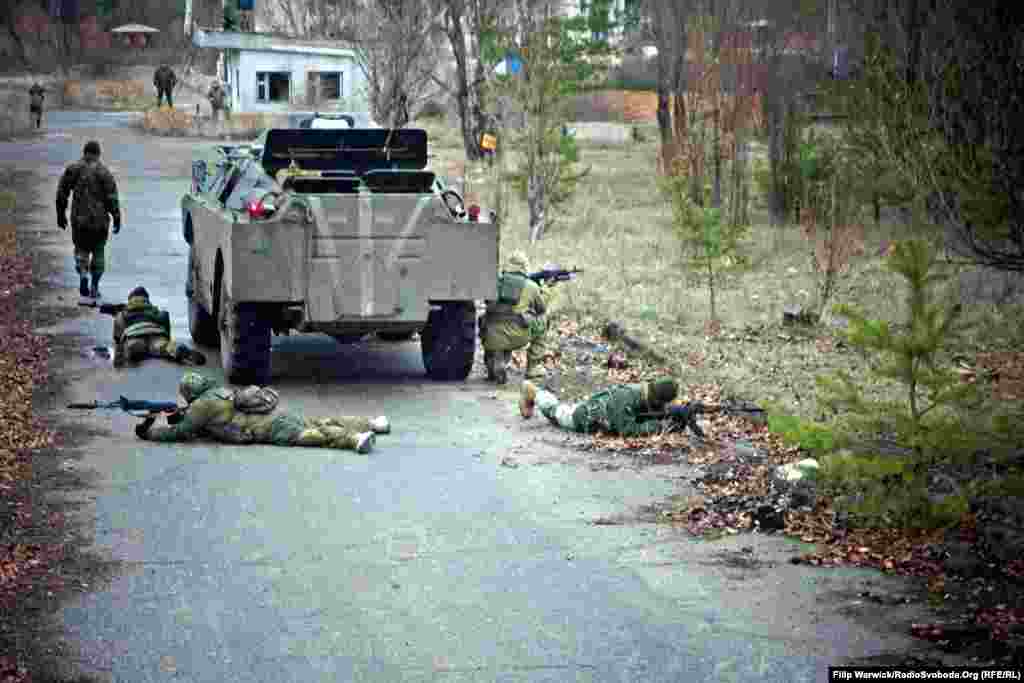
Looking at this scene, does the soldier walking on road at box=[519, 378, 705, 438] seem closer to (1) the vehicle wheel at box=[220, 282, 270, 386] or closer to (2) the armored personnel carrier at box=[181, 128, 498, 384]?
(2) the armored personnel carrier at box=[181, 128, 498, 384]

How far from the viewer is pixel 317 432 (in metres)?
12.2

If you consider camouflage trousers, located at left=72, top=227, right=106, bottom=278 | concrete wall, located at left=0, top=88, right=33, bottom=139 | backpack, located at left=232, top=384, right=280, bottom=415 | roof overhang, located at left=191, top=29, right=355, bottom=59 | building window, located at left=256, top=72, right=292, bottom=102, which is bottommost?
backpack, located at left=232, top=384, right=280, bottom=415

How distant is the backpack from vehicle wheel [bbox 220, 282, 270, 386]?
2.07m

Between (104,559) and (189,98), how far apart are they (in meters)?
64.6

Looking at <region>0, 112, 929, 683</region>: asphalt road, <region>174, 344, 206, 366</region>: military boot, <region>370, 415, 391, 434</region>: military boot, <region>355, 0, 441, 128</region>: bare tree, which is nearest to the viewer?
<region>0, 112, 929, 683</region>: asphalt road

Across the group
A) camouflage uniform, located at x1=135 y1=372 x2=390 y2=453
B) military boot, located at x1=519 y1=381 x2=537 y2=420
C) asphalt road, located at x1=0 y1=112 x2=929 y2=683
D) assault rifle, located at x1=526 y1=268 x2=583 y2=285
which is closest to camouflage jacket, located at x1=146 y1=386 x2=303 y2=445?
camouflage uniform, located at x1=135 y1=372 x2=390 y2=453

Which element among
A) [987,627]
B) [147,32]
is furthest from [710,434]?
[147,32]

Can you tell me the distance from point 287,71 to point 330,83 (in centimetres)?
142

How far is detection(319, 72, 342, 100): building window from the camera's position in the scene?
186 ft

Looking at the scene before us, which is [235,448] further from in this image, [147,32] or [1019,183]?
[147,32]

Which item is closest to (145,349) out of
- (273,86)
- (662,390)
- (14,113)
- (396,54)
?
(662,390)

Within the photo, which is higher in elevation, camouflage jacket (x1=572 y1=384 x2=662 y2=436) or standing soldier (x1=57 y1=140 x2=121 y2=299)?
standing soldier (x1=57 y1=140 x2=121 y2=299)

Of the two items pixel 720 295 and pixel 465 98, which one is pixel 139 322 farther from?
pixel 465 98

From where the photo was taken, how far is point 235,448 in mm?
12164
